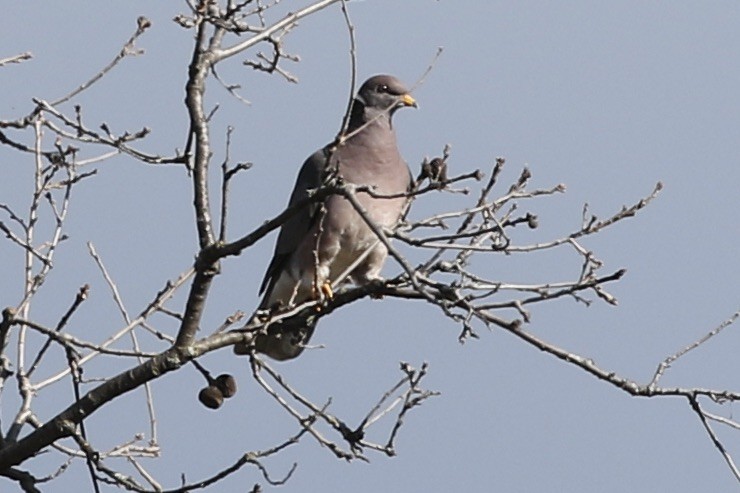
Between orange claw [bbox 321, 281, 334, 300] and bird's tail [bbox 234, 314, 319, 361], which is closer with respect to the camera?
bird's tail [bbox 234, 314, 319, 361]

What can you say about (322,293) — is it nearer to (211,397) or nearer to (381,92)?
(211,397)

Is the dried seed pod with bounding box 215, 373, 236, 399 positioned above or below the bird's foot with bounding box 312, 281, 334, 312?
below

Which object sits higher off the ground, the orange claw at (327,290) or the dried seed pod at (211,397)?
the orange claw at (327,290)

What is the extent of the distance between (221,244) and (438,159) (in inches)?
28.6

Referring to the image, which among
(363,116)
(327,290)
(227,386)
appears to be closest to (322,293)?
(327,290)

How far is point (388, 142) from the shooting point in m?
6.75

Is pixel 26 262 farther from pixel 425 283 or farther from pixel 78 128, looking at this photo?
pixel 425 283

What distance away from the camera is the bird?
631 centimetres

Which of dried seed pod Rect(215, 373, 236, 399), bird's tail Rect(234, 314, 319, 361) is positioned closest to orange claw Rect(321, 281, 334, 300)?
bird's tail Rect(234, 314, 319, 361)

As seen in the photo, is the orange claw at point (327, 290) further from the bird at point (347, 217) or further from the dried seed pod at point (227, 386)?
the dried seed pod at point (227, 386)

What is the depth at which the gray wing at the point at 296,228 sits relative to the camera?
657 cm

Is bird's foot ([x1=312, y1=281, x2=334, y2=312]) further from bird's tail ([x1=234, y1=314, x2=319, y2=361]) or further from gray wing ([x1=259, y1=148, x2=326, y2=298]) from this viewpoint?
gray wing ([x1=259, y1=148, x2=326, y2=298])

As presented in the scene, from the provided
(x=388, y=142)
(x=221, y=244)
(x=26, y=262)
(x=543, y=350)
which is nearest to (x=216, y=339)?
(x=221, y=244)

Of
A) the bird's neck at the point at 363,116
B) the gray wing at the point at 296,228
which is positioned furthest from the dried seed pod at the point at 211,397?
the bird's neck at the point at 363,116
